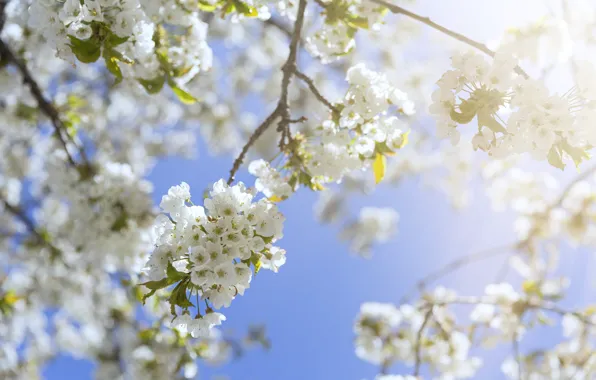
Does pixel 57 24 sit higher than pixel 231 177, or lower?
higher

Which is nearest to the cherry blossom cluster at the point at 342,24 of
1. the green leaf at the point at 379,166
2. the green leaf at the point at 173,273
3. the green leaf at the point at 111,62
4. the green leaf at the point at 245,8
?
the green leaf at the point at 245,8

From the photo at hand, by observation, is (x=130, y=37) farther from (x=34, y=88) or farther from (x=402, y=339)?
(x=402, y=339)

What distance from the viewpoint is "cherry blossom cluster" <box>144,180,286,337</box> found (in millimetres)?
1546

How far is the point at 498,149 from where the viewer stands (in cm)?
168

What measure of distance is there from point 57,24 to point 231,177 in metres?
0.87

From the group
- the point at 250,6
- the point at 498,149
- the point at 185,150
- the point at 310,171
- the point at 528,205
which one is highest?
the point at 185,150

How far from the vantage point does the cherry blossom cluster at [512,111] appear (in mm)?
1570

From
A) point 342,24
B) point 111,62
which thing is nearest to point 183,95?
point 111,62

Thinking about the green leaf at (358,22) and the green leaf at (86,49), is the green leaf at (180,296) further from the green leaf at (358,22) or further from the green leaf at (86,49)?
the green leaf at (358,22)

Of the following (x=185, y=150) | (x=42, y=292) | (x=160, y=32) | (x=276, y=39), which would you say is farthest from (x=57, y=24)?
(x=185, y=150)

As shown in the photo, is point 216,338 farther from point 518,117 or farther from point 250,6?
point 518,117

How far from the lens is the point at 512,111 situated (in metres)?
1.67

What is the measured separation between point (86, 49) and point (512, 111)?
1.53 meters

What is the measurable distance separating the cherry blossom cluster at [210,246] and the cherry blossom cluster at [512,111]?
2.40 feet
